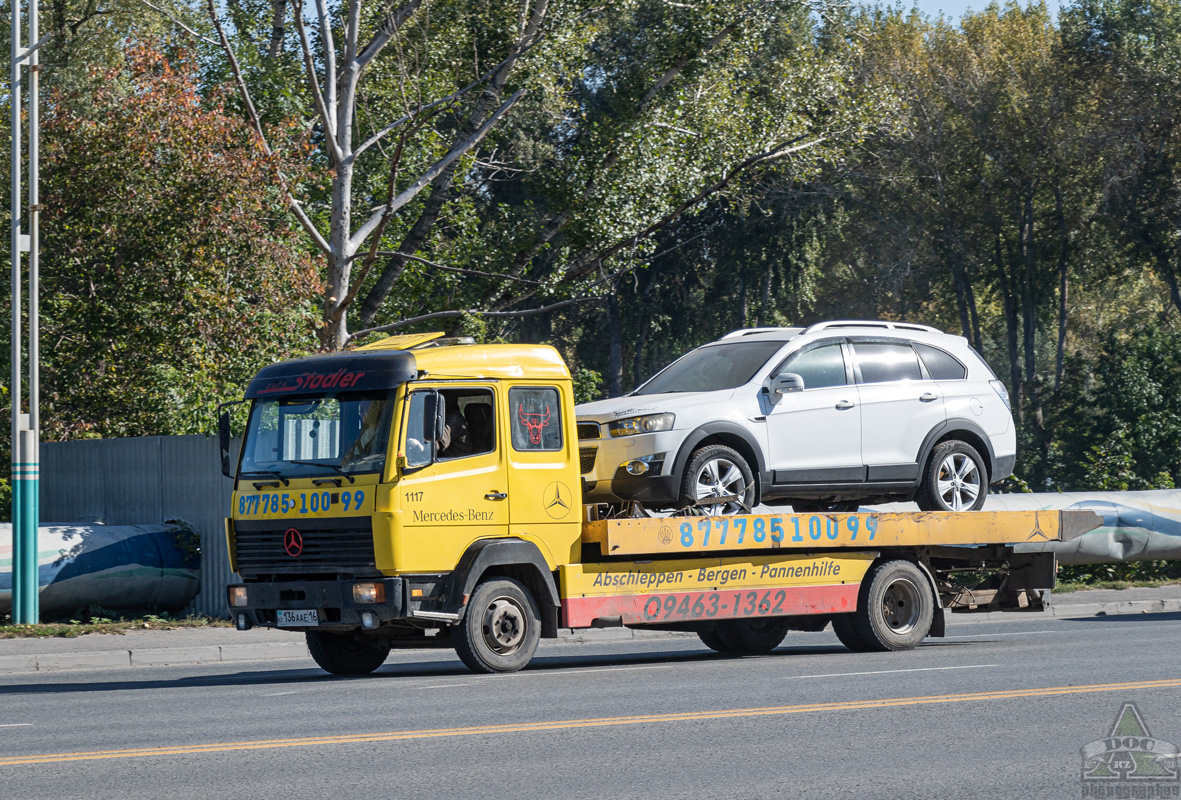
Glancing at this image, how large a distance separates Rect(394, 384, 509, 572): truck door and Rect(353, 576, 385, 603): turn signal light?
9.9 inches

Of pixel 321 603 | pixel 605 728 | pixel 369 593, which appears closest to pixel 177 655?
pixel 321 603

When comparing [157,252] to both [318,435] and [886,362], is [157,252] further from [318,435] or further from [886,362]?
[886,362]

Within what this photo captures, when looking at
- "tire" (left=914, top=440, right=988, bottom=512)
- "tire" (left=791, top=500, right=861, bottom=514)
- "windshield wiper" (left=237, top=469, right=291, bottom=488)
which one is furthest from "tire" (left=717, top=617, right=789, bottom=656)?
"windshield wiper" (left=237, top=469, right=291, bottom=488)

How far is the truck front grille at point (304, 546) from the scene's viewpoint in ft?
35.9

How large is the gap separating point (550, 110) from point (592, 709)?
23.1 metres

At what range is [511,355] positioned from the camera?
38.6 ft

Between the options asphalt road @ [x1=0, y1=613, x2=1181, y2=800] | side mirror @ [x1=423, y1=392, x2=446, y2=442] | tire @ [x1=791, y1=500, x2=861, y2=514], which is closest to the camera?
asphalt road @ [x1=0, y1=613, x2=1181, y2=800]

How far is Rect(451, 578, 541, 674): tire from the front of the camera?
1121cm

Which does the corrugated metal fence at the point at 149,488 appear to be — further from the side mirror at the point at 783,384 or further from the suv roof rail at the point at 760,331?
the side mirror at the point at 783,384

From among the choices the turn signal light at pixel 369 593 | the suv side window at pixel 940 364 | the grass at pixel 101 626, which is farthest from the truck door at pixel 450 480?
the grass at pixel 101 626

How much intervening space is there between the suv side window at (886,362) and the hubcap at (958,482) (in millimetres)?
909

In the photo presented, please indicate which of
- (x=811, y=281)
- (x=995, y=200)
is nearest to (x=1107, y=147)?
(x=995, y=200)

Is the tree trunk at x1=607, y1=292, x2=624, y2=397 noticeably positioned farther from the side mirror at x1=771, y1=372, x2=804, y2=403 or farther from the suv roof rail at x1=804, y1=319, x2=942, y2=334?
the side mirror at x1=771, y1=372, x2=804, y2=403
